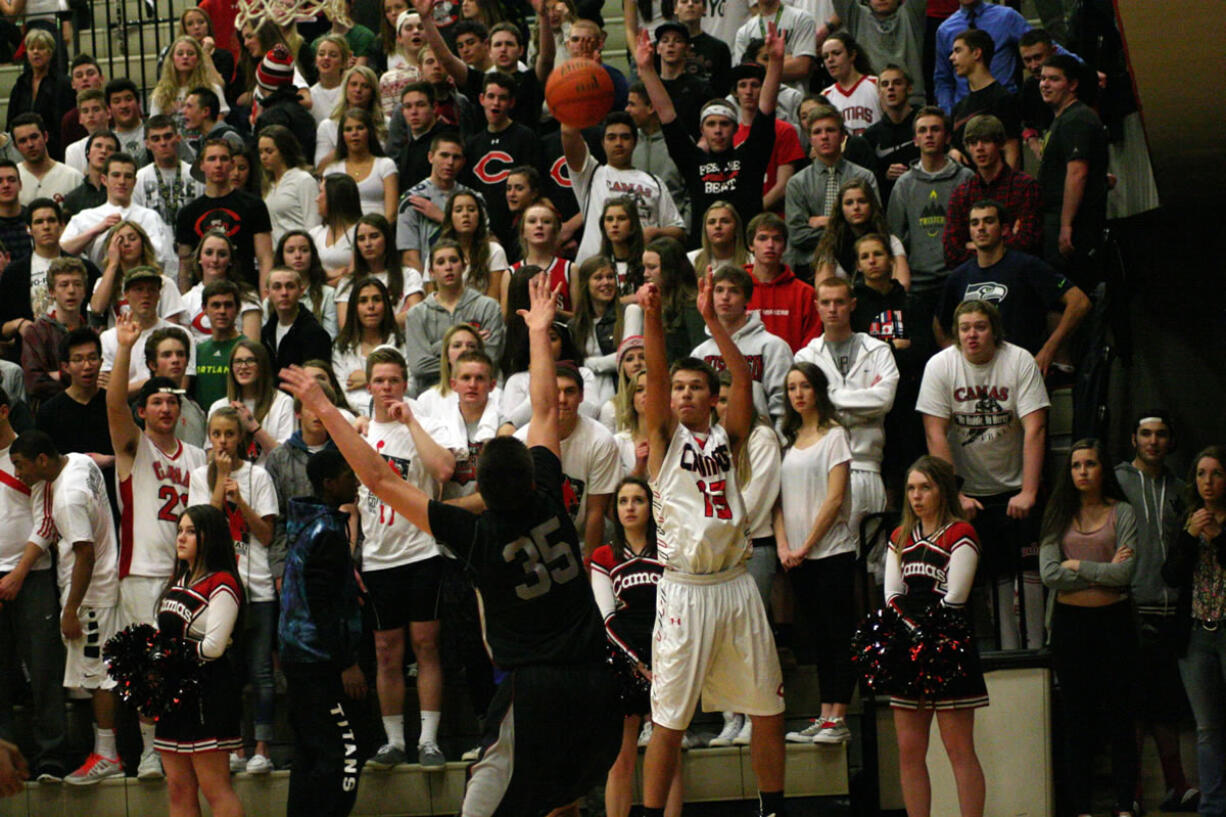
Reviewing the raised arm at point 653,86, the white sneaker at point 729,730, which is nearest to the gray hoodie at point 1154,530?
the white sneaker at point 729,730

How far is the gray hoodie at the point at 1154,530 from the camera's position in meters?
9.21

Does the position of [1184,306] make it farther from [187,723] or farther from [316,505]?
[187,723]

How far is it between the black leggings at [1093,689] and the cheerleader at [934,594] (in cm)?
61

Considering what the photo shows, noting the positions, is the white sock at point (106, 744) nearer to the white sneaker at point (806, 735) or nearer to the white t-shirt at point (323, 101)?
the white sneaker at point (806, 735)

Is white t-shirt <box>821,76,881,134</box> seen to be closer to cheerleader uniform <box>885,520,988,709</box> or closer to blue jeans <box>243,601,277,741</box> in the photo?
cheerleader uniform <box>885,520,988,709</box>

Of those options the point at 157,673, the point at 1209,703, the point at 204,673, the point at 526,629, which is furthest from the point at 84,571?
the point at 1209,703

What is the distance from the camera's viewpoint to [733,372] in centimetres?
776

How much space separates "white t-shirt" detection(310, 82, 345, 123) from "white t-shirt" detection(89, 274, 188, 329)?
9.87ft

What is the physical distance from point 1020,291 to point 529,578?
16.7 feet

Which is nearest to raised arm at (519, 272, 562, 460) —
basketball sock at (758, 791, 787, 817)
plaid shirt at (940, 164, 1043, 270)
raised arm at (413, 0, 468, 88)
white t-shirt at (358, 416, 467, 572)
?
basketball sock at (758, 791, 787, 817)

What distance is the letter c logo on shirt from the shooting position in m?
12.3

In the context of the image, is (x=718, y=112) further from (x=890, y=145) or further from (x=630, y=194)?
(x=890, y=145)

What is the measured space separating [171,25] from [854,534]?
10.2m

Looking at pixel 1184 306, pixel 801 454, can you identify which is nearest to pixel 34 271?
pixel 801 454
